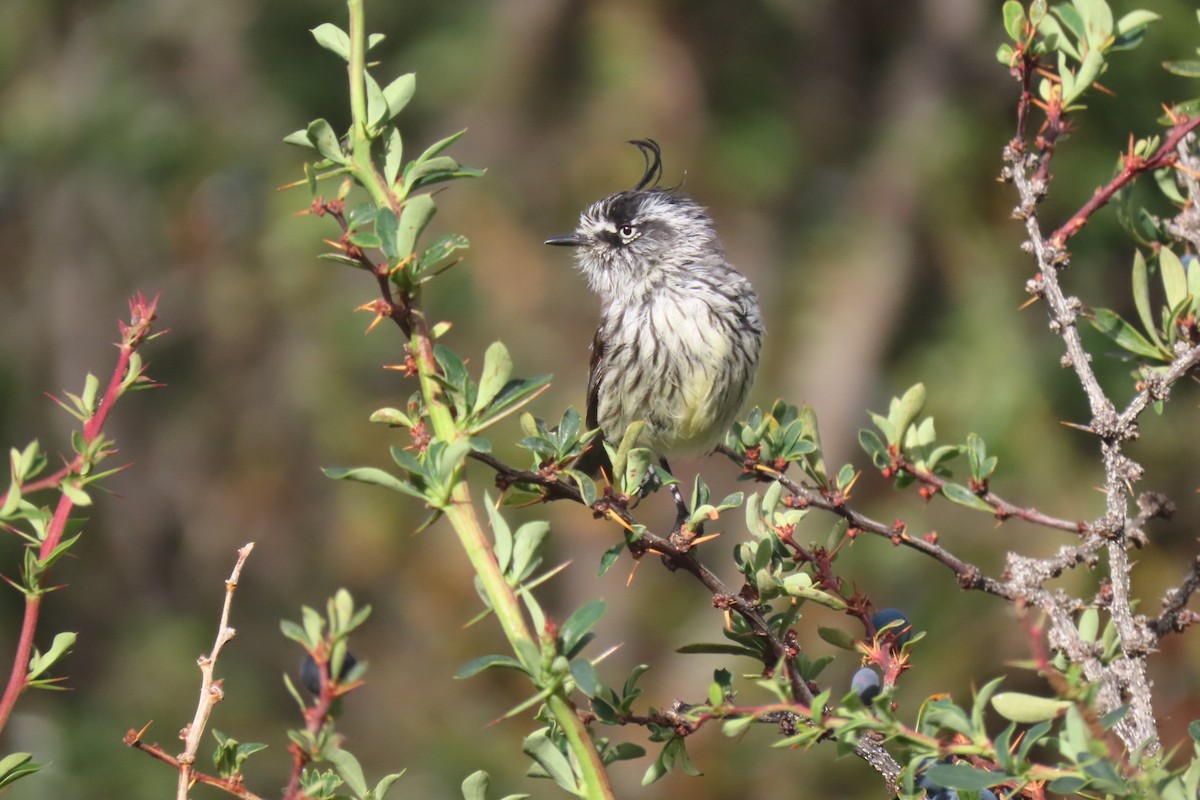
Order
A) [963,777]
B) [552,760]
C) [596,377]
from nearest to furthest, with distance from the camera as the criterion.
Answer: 1. [963,777]
2. [552,760]
3. [596,377]

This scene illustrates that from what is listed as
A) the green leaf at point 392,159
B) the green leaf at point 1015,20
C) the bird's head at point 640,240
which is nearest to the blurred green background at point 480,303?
the bird's head at point 640,240

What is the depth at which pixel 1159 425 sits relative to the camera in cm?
662

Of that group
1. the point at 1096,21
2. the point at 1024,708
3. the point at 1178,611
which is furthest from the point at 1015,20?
the point at 1024,708

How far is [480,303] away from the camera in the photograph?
8.80m

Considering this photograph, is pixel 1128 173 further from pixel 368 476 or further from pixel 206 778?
pixel 206 778

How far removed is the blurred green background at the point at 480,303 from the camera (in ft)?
23.7

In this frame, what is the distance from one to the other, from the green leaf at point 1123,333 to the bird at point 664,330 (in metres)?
2.21

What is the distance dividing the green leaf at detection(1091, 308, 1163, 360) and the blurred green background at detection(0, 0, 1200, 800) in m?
4.62

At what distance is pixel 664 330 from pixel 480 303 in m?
4.40

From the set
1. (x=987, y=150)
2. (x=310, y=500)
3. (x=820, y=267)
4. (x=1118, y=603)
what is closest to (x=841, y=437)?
(x=820, y=267)

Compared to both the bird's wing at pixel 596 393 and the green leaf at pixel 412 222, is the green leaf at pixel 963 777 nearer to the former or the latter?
the green leaf at pixel 412 222

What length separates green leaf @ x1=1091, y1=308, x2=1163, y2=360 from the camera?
208 centimetres

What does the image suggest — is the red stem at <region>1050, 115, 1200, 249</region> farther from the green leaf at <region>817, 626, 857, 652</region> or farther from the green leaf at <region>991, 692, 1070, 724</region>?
the green leaf at <region>991, 692, 1070, 724</region>

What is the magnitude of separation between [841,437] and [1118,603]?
670 cm
